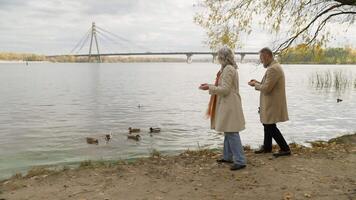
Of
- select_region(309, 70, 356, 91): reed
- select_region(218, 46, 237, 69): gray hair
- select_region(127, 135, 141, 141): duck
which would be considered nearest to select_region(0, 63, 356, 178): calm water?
select_region(127, 135, 141, 141): duck

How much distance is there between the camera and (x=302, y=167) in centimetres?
724

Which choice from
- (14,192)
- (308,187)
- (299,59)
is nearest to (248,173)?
(308,187)

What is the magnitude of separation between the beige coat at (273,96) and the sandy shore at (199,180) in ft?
2.51

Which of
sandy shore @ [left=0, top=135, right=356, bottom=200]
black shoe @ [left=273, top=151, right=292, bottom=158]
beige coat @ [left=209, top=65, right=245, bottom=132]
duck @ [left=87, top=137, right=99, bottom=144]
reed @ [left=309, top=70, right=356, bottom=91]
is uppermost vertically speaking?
beige coat @ [left=209, top=65, right=245, bottom=132]

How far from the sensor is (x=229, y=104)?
21.7ft

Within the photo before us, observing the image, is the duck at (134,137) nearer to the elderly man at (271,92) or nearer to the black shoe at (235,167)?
the elderly man at (271,92)

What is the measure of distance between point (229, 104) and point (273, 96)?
1.38m

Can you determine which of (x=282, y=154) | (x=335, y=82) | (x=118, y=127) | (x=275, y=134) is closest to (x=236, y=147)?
(x=275, y=134)

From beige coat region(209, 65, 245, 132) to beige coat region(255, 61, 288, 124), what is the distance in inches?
43.0

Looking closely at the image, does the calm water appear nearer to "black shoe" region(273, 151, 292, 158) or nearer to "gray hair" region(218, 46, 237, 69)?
"black shoe" region(273, 151, 292, 158)

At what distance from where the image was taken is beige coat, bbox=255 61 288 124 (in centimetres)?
755

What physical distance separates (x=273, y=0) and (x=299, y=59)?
2.43 meters

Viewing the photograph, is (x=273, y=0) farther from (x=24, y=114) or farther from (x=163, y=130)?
(x=24, y=114)

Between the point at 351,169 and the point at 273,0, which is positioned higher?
the point at 273,0
